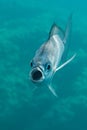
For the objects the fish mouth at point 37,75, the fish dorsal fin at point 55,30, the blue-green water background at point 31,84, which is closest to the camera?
the fish mouth at point 37,75

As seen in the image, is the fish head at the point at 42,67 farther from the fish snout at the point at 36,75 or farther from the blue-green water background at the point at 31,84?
the blue-green water background at the point at 31,84

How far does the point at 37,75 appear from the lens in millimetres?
3426

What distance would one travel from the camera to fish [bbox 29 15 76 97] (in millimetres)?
3404

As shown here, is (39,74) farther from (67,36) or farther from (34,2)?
(34,2)

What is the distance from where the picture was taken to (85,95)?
1563cm

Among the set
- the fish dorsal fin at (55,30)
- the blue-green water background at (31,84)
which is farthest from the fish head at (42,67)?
the blue-green water background at (31,84)

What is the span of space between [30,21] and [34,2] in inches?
122

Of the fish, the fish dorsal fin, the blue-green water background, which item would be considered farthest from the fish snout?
the blue-green water background

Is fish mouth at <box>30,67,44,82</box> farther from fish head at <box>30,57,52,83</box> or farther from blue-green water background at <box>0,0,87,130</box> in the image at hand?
blue-green water background at <box>0,0,87,130</box>

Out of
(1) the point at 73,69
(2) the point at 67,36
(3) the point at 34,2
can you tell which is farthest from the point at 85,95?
(2) the point at 67,36

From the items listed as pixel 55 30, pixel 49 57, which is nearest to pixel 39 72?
pixel 49 57

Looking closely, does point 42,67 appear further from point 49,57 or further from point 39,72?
point 49,57

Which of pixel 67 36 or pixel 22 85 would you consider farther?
pixel 22 85

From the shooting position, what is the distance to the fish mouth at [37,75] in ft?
11.1
